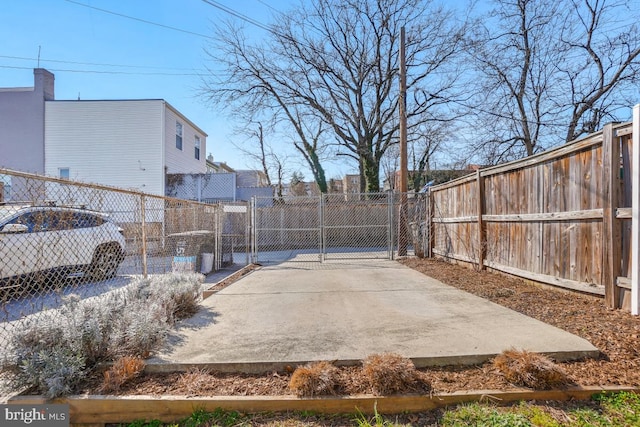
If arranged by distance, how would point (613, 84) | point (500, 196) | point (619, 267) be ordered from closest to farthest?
point (619, 267), point (500, 196), point (613, 84)

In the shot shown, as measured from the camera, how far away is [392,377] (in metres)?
2.24

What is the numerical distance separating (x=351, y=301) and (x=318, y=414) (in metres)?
2.38

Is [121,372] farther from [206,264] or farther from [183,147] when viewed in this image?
[183,147]

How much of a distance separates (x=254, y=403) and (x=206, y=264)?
6.56 m

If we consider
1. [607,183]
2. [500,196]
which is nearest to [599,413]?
[607,183]

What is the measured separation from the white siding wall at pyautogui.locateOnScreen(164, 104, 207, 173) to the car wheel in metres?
9.40

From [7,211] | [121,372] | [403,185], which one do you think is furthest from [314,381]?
[403,185]

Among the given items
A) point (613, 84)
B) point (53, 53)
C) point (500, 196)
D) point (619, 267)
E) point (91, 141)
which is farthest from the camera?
point (91, 141)

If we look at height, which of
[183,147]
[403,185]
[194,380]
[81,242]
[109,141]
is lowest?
[194,380]

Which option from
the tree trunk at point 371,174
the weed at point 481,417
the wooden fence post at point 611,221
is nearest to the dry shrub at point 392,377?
the weed at point 481,417

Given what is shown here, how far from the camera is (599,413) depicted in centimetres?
208

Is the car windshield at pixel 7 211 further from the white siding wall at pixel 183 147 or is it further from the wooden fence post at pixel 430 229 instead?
the white siding wall at pixel 183 147

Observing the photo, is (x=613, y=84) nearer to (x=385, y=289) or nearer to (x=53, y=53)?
(x=385, y=289)

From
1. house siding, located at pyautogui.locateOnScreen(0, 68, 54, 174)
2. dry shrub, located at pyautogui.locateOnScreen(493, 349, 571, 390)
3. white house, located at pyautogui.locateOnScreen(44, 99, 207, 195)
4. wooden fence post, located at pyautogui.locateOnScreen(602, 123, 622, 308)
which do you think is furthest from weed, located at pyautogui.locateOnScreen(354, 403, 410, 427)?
house siding, located at pyautogui.locateOnScreen(0, 68, 54, 174)
